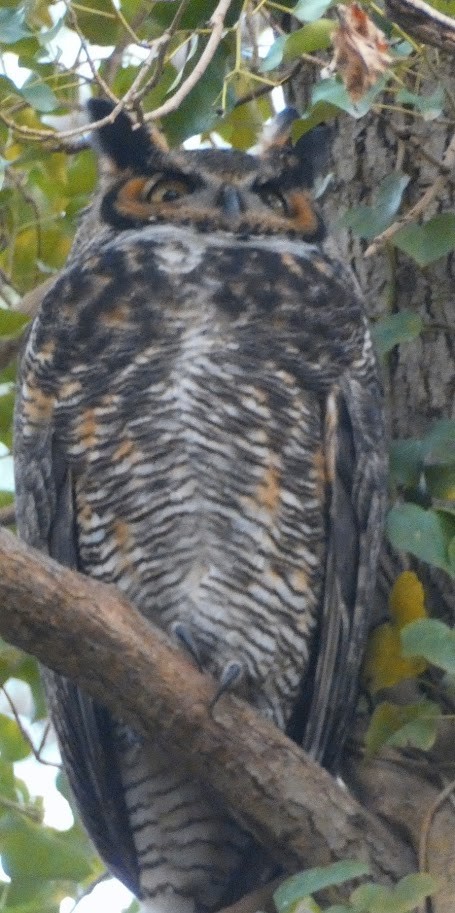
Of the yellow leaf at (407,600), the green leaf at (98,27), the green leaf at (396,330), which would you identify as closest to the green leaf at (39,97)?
the green leaf at (98,27)

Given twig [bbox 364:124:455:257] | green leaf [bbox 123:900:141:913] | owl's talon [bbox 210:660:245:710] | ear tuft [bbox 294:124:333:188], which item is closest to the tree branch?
twig [bbox 364:124:455:257]

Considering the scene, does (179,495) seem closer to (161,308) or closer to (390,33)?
(161,308)

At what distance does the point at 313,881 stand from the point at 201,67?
103 centimetres

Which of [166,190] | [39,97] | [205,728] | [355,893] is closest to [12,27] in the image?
[39,97]

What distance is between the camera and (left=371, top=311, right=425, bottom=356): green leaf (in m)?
2.12

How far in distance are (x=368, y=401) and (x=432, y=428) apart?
0.36 ft

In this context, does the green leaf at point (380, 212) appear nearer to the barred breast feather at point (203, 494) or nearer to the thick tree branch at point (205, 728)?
the barred breast feather at point (203, 494)

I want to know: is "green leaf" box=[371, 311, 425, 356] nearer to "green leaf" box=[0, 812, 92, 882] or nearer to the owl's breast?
the owl's breast

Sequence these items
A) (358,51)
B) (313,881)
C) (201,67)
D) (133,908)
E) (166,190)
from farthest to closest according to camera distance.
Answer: (166,190) → (133,908) → (201,67) → (358,51) → (313,881)

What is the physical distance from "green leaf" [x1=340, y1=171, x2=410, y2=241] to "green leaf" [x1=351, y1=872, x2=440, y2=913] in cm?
93

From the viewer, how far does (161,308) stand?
219cm

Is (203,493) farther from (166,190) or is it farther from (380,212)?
(166,190)

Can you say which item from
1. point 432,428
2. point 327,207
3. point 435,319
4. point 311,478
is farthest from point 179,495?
point 327,207

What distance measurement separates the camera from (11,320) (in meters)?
2.34
